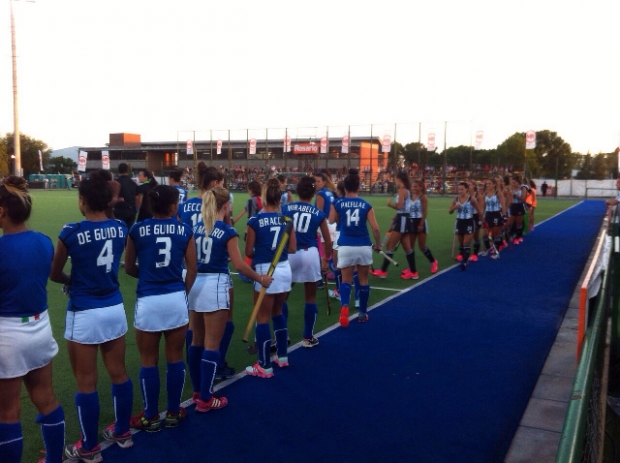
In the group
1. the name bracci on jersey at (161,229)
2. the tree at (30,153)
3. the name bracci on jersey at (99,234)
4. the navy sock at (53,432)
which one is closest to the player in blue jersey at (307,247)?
the name bracci on jersey at (161,229)

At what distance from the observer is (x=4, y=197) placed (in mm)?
3025

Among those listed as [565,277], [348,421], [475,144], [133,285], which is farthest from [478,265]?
[475,144]

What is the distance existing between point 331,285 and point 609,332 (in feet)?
17.2

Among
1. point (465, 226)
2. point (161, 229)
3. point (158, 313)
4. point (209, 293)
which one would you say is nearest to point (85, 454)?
point (158, 313)

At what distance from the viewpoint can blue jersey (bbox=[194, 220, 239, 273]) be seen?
4.40 meters

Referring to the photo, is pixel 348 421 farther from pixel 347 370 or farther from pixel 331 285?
pixel 331 285

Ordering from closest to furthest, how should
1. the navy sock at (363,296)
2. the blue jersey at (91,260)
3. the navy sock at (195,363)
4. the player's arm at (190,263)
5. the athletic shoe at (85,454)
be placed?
the blue jersey at (91,260) → the athletic shoe at (85,454) → the player's arm at (190,263) → the navy sock at (195,363) → the navy sock at (363,296)

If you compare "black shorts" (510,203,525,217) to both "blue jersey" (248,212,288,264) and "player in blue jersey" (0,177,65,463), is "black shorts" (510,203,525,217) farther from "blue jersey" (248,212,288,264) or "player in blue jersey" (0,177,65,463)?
"player in blue jersey" (0,177,65,463)

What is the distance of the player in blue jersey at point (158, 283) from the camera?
12.7ft

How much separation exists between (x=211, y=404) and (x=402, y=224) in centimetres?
673

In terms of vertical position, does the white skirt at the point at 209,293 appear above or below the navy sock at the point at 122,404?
above

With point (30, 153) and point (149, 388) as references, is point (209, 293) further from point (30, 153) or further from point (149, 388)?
point (30, 153)

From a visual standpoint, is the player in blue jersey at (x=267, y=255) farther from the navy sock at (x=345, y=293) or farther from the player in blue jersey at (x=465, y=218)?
the player in blue jersey at (x=465, y=218)

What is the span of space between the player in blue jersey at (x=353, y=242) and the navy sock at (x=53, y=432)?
4.10 m
